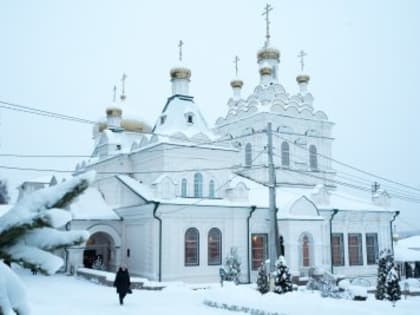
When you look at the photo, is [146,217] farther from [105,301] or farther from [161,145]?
[105,301]

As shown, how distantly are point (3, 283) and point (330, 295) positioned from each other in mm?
17617

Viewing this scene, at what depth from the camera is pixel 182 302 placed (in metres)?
15.1

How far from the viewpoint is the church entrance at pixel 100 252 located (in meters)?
25.4

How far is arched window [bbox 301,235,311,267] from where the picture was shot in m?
25.9

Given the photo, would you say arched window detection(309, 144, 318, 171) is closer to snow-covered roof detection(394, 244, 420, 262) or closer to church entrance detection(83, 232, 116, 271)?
snow-covered roof detection(394, 244, 420, 262)

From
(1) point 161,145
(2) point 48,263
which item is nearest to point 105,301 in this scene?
(1) point 161,145

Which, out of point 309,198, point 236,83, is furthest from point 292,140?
point 236,83

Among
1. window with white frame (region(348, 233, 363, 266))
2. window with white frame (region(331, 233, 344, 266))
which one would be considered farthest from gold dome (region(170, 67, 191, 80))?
window with white frame (region(348, 233, 363, 266))

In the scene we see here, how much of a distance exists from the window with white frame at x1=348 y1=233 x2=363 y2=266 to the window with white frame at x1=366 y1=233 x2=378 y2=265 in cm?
72

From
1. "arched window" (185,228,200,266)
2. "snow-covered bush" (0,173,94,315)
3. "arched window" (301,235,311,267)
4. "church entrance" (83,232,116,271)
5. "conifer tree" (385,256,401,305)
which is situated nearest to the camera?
"snow-covered bush" (0,173,94,315)

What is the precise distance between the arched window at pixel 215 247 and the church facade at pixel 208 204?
0.05 metres

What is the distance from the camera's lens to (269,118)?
32.4 metres

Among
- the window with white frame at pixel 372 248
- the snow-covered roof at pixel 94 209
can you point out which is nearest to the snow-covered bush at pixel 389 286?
the window with white frame at pixel 372 248

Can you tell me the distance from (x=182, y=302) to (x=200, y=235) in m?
8.43
